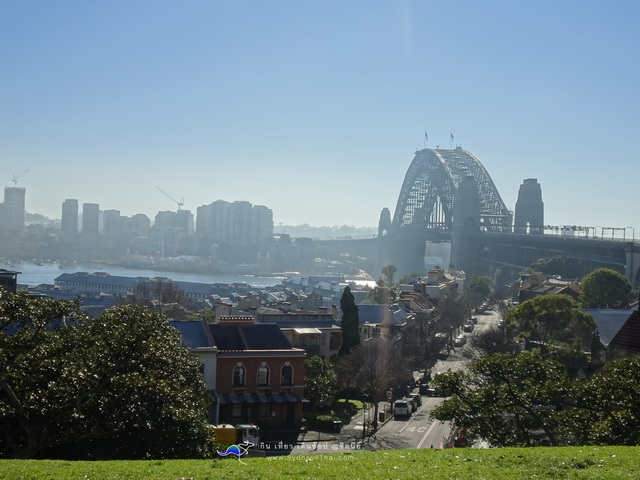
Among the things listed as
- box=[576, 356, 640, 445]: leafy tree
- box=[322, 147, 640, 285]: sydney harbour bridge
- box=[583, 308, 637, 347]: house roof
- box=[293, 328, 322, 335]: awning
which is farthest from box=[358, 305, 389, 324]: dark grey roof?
box=[322, 147, 640, 285]: sydney harbour bridge

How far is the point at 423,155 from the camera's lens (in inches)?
5674

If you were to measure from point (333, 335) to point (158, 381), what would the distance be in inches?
849

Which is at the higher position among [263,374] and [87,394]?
[87,394]

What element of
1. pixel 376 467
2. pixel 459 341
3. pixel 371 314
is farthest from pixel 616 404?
pixel 459 341

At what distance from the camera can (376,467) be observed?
1011 cm

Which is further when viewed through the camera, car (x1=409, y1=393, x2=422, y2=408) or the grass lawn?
car (x1=409, y1=393, x2=422, y2=408)

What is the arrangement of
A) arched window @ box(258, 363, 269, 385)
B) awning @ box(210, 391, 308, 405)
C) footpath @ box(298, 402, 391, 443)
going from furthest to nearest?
arched window @ box(258, 363, 269, 385)
footpath @ box(298, 402, 391, 443)
awning @ box(210, 391, 308, 405)

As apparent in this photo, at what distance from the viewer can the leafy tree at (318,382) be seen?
87.3 feet

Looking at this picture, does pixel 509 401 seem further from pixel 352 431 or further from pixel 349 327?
pixel 349 327

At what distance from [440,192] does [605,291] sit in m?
86.6

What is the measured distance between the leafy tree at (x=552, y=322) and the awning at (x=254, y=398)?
36.7 feet

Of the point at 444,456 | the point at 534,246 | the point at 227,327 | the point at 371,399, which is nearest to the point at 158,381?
the point at 444,456

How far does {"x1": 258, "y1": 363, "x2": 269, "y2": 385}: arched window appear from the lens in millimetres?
24625

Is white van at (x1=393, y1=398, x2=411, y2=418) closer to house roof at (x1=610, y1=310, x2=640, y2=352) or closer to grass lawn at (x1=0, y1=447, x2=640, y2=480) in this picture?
house roof at (x1=610, y1=310, x2=640, y2=352)
